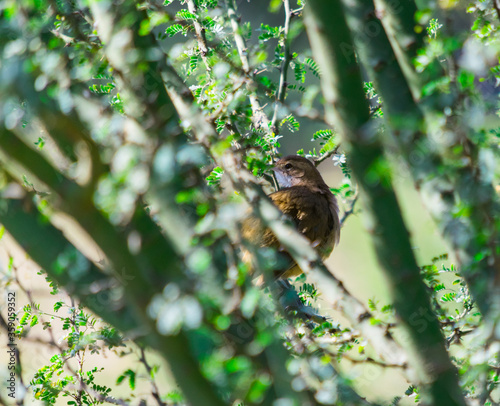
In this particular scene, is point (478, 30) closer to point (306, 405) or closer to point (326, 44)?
point (326, 44)

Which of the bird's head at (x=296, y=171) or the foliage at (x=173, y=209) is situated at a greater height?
the bird's head at (x=296, y=171)

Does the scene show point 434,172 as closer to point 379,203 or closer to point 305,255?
point 379,203

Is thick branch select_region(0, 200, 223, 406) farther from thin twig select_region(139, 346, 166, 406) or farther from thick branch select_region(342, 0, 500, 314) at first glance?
thick branch select_region(342, 0, 500, 314)

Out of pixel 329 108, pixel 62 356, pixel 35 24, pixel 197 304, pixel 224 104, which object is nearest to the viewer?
pixel 197 304

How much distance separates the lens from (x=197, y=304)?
1.19 metres

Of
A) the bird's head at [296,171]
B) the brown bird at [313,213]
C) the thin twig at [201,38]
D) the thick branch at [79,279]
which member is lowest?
the thick branch at [79,279]

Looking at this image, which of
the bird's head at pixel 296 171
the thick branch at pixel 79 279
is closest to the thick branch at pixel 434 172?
the thick branch at pixel 79 279

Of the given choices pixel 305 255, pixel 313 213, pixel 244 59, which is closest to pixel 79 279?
pixel 305 255

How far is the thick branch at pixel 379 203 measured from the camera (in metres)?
1.46

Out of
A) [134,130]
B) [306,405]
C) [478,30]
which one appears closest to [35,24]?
[134,130]

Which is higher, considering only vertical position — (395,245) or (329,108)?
(329,108)

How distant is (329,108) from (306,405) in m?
0.76

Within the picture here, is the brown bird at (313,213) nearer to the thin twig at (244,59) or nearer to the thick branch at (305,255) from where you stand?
the thin twig at (244,59)

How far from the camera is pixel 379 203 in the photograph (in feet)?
4.99
